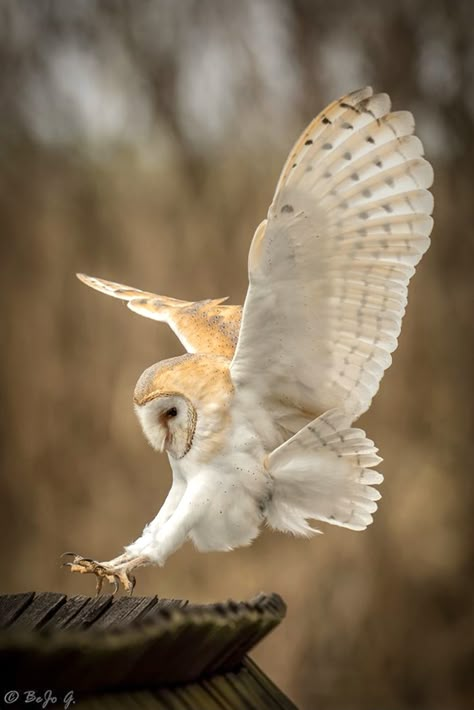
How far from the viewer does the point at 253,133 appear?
4215mm

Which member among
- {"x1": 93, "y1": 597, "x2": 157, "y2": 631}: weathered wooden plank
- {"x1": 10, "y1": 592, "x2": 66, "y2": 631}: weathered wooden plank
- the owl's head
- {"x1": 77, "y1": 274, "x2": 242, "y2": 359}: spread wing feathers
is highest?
{"x1": 77, "y1": 274, "x2": 242, "y2": 359}: spread wing feathers

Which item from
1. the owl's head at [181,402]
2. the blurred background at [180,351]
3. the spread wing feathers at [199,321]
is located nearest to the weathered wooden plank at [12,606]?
the owl's head at [181,402]

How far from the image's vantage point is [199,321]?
5.94 ft

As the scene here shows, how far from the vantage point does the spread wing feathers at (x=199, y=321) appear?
1764 millimetres

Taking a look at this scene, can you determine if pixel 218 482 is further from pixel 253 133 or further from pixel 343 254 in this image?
pixel 253 133

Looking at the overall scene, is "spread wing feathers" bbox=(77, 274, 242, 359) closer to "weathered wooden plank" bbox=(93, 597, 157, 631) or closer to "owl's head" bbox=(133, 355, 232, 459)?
"owl's head" bbox=(133, 355, 232, 459)

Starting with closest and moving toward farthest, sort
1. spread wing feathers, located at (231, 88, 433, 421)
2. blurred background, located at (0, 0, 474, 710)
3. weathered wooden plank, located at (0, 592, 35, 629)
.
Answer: weathered wooden plank, located at (0, 592, 35, 629) → spread wing feathers, located at (231, 88, 433, 421) → blurred background, located at (0, 0, 474, 710)

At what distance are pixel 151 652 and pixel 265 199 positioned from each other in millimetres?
3649

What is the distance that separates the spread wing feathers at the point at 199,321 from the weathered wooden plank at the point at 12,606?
2.49 feet

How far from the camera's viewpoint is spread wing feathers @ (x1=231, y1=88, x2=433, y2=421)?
1370mm

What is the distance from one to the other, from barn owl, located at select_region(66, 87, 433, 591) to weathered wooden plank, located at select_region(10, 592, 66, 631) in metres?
0.40

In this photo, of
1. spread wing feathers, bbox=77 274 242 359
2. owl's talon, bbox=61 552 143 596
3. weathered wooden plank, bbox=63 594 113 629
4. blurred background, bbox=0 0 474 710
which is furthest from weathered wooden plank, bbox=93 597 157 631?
blurred background, bbox=0 0 474 710

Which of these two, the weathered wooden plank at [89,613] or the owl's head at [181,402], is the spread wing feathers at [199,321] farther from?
the weathered wooden plank at [89,613]

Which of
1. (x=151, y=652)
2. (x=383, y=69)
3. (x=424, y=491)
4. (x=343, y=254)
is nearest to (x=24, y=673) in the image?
(x=151, y=652)
